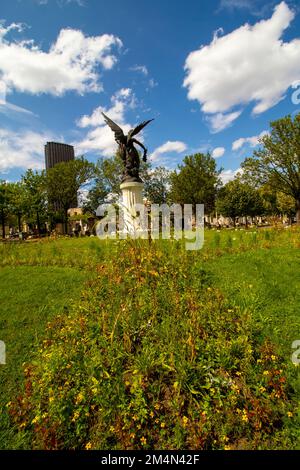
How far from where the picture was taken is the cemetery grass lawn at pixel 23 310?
3.22 meters

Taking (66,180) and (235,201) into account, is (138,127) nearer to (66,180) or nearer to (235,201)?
(66,180)

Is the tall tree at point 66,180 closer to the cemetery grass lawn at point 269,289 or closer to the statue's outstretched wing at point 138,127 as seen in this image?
the statue's outstretched wing at point 138,127

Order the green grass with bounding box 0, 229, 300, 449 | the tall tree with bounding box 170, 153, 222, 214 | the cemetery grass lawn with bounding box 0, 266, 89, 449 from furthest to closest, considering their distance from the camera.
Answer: the tall tree with bounding box 170, 153, 222, 214 → the cemetery grass lawn with bounding box 0, 266, 89, 449 → the green grass with bounding box 0, 229, 300, 449

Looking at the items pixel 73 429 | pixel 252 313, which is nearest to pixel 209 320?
pixel 252 313

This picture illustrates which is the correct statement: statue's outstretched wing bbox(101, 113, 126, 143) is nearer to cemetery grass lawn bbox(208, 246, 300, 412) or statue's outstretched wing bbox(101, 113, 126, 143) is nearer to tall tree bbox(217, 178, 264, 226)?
cemetery grass lawn bbox(208, 246, 300, 412)

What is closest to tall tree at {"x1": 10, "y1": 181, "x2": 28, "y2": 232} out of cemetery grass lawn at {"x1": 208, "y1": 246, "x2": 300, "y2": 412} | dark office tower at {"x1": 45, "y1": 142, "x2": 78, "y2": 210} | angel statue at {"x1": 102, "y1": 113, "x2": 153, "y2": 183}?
angel statue at {"x1": 102, "y1": 113, "x2": 153, "y2": 183}

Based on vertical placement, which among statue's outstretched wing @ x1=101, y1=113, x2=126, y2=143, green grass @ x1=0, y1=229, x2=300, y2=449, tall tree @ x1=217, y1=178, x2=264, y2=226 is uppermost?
statue's outstretched wing @ x1=101, y1=113, x2=126, y2=143

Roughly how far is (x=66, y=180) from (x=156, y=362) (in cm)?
4160

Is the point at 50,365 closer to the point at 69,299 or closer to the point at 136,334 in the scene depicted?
the point at 136,334

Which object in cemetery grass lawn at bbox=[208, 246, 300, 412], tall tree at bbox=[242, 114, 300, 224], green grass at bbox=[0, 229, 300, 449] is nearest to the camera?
green grass at bbox=[0, 229, 300, 449]

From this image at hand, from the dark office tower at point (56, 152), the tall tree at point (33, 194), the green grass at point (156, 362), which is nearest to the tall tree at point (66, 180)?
the tall tree at point (33, 194)

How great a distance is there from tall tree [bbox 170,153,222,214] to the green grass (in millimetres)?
35418

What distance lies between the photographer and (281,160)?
2803cm

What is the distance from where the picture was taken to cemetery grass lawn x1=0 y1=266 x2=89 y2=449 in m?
3.22
